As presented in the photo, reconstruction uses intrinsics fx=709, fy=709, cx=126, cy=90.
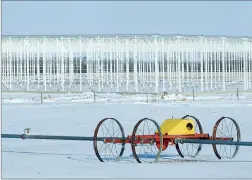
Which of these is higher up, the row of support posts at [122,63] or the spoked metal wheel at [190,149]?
the row of support posts at [122,63]

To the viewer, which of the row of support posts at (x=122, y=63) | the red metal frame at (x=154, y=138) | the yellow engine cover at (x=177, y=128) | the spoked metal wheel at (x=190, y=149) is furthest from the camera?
the row of support posts at (x=122, y=63)

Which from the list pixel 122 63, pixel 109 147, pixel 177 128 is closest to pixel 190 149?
pixel 109 147

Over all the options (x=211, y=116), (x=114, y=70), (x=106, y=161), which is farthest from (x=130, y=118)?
(x=114, y=70)

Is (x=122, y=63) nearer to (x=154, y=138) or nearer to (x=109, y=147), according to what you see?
(x=109, y=147)

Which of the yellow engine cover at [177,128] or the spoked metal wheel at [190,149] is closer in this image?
the yellow engine cover at [177,128]

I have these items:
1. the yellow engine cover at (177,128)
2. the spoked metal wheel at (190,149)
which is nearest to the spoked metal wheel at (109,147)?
the yellow engine cover at (177,128)

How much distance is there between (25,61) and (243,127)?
36.9 meters

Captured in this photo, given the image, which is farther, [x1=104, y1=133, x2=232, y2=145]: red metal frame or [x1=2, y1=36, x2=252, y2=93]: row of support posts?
[x1=2, y1=36, x2=252, y2=93]: row of support posts

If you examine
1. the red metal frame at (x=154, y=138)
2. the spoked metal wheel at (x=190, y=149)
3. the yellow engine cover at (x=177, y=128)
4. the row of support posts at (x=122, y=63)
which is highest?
the row of support posts at (x=122, y=63)

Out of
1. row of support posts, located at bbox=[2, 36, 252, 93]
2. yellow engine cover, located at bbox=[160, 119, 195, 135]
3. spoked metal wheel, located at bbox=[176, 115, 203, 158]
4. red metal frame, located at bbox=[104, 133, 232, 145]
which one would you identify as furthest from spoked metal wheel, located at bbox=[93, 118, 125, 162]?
row of support posts, located at bbox=[2, 36, 252, 93]

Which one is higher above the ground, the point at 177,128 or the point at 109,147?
the point at 177,128

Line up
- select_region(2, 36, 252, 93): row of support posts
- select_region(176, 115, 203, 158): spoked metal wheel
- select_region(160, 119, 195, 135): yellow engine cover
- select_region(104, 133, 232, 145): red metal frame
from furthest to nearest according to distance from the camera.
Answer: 1. select_region(2, 36, 252, 93): row of support posts
2. select_region(176, 115, 203, 158): spoked metal wheel
3. select_region(160, 119, 195, 135): yellow engine cover
4. select_region(104, 133, 232, 145): red metal frame

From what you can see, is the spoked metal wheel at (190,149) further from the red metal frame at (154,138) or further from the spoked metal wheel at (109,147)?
the spoked metal wheel at (109,147)

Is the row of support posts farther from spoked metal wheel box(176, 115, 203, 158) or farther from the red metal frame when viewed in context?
the red metal frame
